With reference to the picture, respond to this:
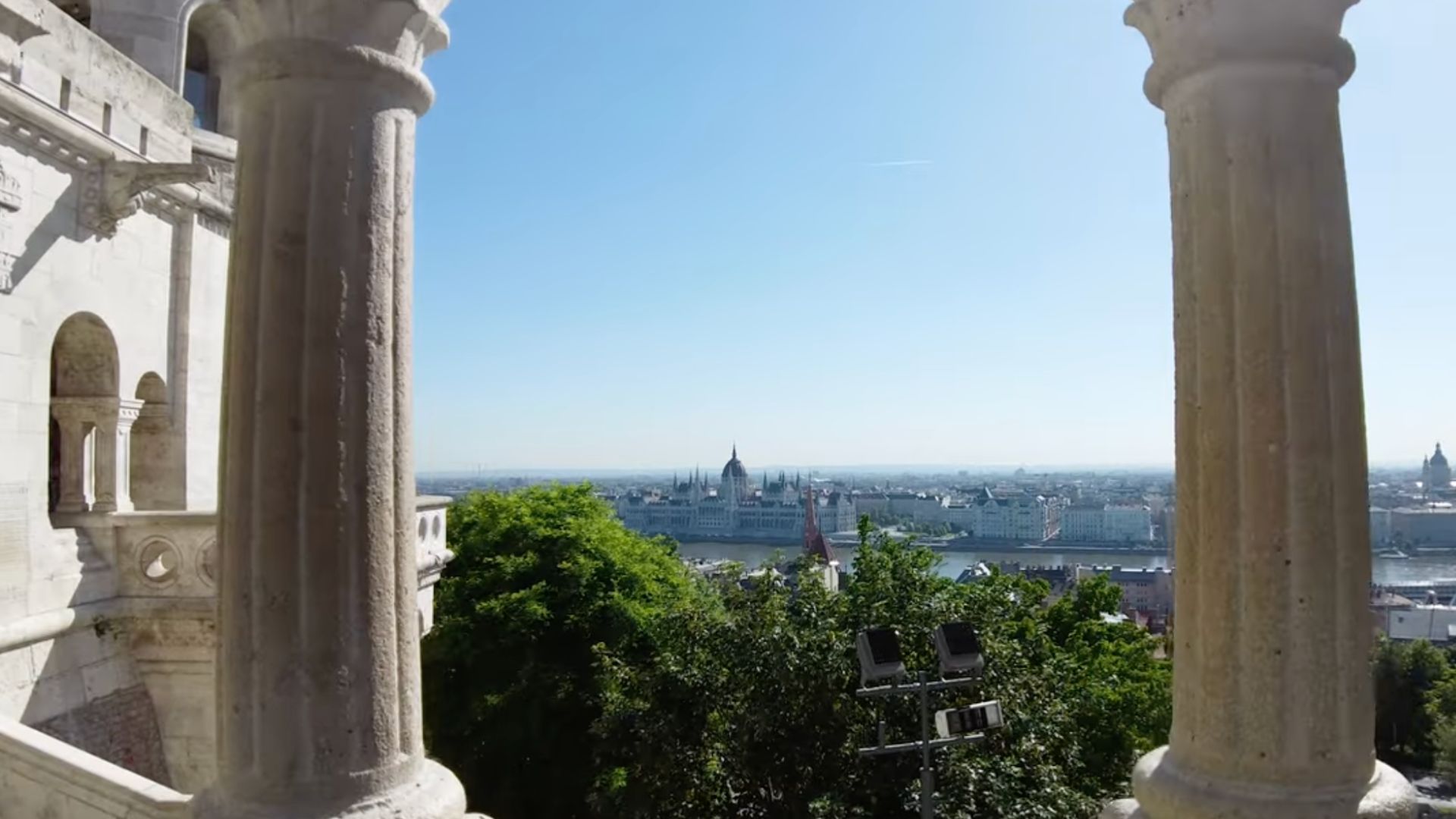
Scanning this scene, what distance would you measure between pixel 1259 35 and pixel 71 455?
929cm

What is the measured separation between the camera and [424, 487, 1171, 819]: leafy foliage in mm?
11609

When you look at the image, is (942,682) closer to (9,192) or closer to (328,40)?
(328,40)

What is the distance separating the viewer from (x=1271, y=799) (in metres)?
2.78

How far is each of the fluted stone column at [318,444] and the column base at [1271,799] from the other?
6.84 feet

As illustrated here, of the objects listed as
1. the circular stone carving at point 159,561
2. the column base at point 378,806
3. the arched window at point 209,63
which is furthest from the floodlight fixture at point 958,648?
the arched window at point 209,63

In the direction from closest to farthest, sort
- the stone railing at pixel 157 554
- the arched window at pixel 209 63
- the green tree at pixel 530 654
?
the stone railing at pixel 157 554 → the arched window at pixel 209 63 → the green tree at pixel 530 654

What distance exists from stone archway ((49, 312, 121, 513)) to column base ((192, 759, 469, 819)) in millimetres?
6854

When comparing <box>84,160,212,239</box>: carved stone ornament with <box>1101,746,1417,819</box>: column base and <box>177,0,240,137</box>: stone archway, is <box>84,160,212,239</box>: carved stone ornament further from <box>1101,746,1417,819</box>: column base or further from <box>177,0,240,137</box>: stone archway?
<box>1101,746,1417,819</box>: column base

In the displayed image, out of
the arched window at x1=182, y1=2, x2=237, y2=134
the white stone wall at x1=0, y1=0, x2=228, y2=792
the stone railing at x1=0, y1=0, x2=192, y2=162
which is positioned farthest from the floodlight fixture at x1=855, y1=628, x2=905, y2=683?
the arched window at x1=182, y1=2, x2=237, y2=134

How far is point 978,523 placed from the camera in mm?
187875

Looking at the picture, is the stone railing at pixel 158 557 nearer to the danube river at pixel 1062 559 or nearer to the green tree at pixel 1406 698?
the green tree at pixel 1406 698

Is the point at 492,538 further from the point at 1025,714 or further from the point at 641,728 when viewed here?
the point at 1025,714

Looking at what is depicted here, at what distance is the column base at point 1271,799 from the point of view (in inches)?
109

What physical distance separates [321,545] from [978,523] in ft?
631
